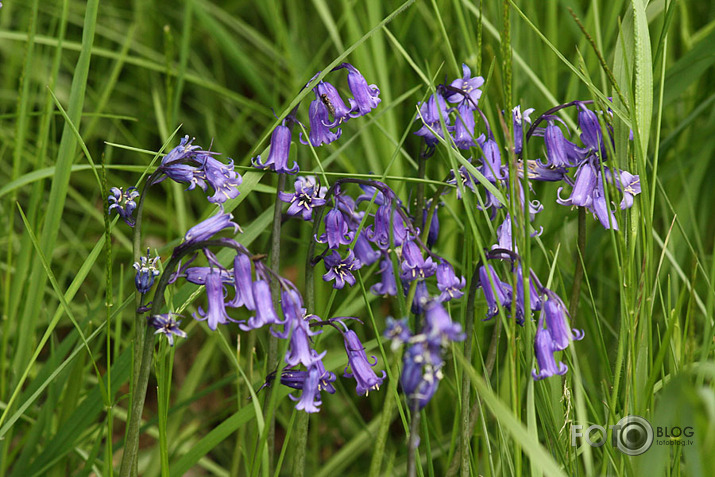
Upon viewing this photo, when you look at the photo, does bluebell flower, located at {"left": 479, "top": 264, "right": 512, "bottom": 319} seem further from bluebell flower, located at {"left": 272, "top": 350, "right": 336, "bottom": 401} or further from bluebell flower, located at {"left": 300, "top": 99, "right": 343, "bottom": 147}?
bluebell flower, located at {"left": 300, "top": 99, "right": 343, "bottom": 147}

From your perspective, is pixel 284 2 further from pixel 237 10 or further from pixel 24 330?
pixel 24 330

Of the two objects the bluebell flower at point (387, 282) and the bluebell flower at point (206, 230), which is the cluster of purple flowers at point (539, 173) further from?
the bluebell flower at point (206, 230)

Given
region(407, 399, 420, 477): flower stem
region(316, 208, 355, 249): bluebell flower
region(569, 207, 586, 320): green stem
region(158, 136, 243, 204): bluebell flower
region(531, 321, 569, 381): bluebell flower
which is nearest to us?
region(407, 399, 420, 477): flower stem

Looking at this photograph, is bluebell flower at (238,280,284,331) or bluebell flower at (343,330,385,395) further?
bluebell flower at (343,330,385,395)

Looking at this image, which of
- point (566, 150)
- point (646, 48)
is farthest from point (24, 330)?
point (646, 48)

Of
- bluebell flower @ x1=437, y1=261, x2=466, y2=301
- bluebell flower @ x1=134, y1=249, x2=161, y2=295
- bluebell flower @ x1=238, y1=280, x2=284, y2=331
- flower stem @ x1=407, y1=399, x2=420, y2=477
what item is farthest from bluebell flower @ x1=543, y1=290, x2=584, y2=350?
bluebell flower @ x1=134, y1=249, x2=161, y2=295

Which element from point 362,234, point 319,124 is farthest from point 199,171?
point 362,234

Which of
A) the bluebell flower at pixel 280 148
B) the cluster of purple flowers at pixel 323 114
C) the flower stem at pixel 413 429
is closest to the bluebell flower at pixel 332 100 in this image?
the cluster of purple flowers at pixel 323 114
